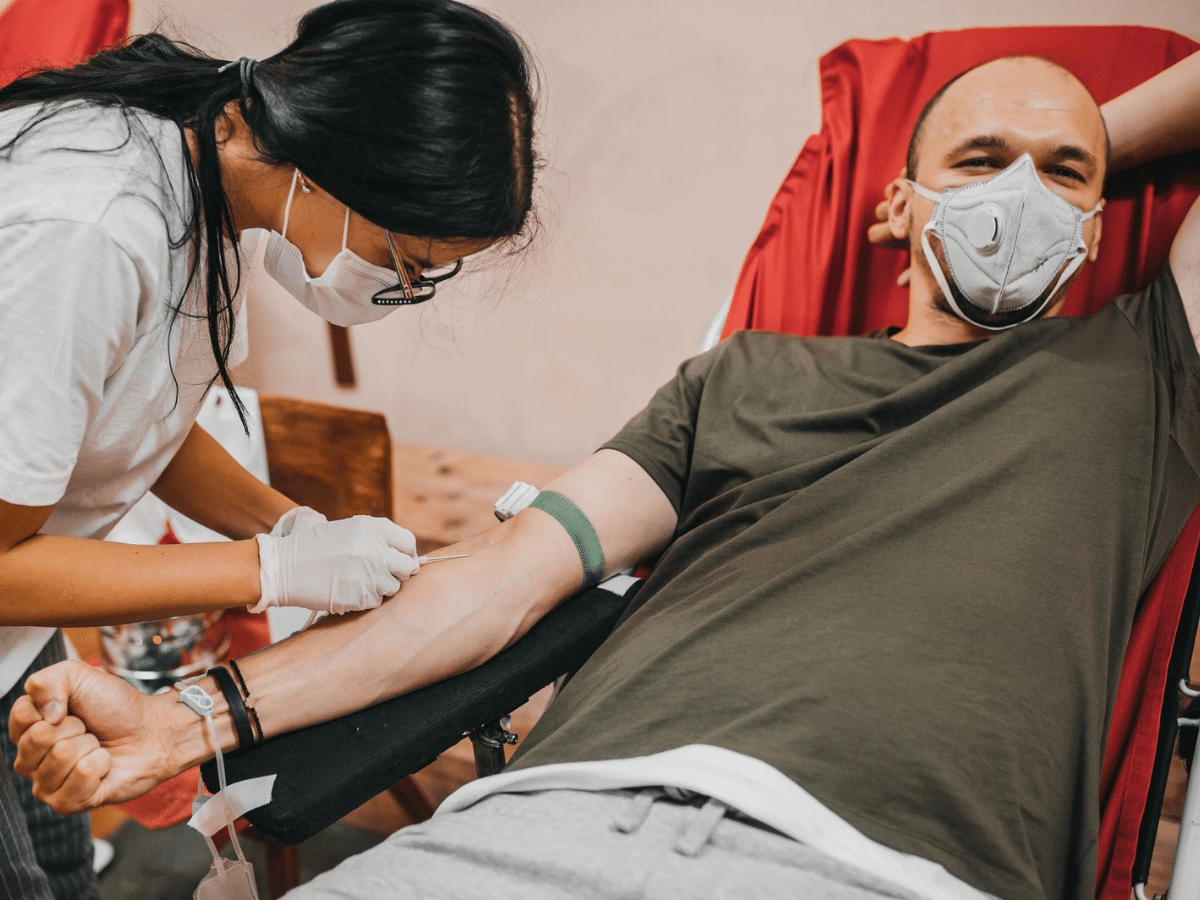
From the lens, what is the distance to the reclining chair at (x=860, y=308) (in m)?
0.77

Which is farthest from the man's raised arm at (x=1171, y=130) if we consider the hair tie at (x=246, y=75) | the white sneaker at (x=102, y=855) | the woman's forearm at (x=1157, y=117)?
the white sneaker at (x=102, y=855)

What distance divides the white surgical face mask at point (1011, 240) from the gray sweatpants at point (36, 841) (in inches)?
55.1

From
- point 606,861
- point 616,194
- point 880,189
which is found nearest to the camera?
point 606,861

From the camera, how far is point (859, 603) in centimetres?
85

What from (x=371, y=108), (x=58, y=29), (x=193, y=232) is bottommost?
(x=193, y=232)

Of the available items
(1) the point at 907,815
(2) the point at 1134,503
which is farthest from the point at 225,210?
(2) the point at 1134,503

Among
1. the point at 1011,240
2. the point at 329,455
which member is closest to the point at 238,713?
the point at 329,455

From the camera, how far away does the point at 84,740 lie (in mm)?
710

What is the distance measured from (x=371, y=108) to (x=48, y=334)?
1.11ft

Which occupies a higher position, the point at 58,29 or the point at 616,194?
the point at 58,29

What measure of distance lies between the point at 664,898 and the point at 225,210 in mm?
760

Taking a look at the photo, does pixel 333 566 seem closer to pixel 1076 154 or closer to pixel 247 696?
pixel 247 696

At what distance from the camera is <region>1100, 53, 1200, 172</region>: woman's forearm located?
1.09 metres

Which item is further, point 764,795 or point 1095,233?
point 1095,233
